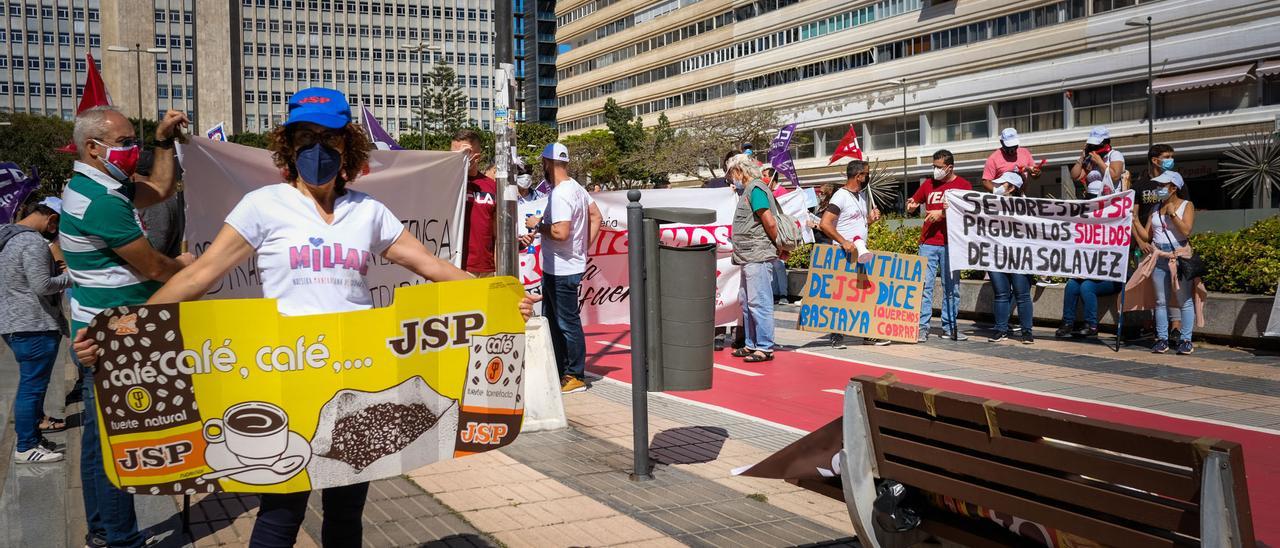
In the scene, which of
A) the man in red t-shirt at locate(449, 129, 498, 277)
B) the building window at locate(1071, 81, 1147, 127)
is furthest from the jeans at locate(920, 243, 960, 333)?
the building window at locate(1071, 81, 1147, 127)

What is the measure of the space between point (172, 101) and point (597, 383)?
154 metres

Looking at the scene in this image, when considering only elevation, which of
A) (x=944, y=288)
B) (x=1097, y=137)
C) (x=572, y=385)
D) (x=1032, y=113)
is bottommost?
(x=572, y=385)

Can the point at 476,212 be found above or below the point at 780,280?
above

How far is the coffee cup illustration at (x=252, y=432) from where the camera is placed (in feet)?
10.5

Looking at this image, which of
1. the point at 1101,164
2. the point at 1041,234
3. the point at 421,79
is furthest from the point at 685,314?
the point at 421,79

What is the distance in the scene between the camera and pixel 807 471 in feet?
13.3

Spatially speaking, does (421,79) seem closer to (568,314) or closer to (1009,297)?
(1009,297)

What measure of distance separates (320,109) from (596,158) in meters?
90.8

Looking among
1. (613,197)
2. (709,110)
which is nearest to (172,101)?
(709,110)

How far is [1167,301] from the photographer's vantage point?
33.9ft

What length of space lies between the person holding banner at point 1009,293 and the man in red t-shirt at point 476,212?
550 centimetres

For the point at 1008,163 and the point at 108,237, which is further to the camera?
the point at 1008,163

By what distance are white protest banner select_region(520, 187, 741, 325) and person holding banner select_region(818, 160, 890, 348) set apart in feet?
3.69

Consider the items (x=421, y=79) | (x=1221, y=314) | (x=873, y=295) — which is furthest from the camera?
(x=421, y=79)
